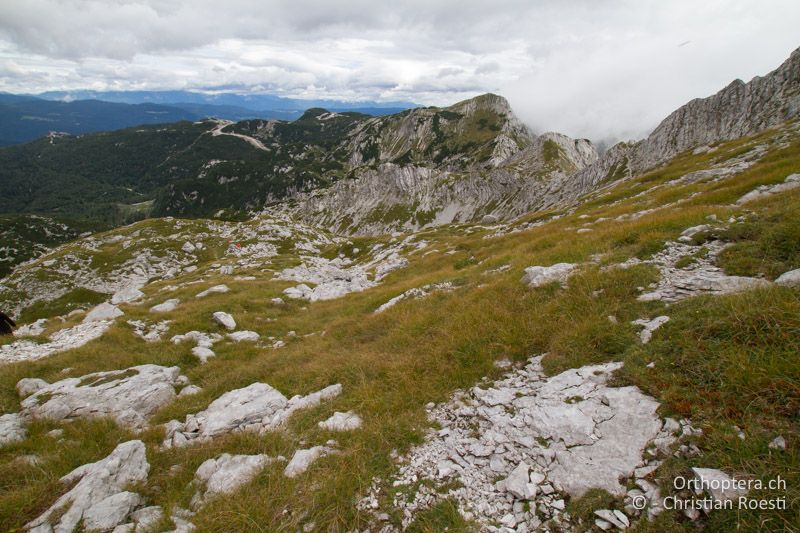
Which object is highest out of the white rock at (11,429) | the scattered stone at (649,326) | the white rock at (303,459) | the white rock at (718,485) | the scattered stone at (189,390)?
the scattered stone at (649,326)

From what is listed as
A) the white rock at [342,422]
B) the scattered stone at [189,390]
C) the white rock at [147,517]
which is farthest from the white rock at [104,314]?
the white rock at [342,422]

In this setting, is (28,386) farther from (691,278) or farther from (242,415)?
(691,278)

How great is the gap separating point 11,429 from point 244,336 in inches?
381

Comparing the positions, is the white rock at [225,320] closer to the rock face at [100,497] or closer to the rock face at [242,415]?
the rock face at [242,415]

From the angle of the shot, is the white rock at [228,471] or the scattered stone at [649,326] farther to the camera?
the scattered stone at [649,326]

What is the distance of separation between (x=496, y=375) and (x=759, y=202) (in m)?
15.4

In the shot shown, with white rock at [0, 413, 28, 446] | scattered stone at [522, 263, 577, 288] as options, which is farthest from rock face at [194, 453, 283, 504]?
scattered stone at [522, 263, 577, 288]

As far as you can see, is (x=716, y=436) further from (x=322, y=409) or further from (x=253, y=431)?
(x=253, y=431)

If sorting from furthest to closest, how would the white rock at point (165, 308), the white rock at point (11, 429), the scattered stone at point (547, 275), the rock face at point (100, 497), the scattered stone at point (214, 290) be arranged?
the scattered stone at point (214, 290) < the white rock at point (165, 308) < the scattered stone at point (547, 275) < the white rock at point (11, 429) < the rock face at point (100, 497)

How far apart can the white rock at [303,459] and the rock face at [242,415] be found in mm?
1864

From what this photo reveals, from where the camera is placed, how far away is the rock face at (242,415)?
364 inches

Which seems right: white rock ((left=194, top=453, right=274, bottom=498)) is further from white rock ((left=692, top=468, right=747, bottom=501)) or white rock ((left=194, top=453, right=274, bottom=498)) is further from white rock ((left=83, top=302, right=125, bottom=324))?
white rock ((left=83, top=302, right=125, bottom=324))

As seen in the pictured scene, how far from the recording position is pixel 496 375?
9016mm

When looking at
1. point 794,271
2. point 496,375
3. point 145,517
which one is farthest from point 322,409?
point 794,271
